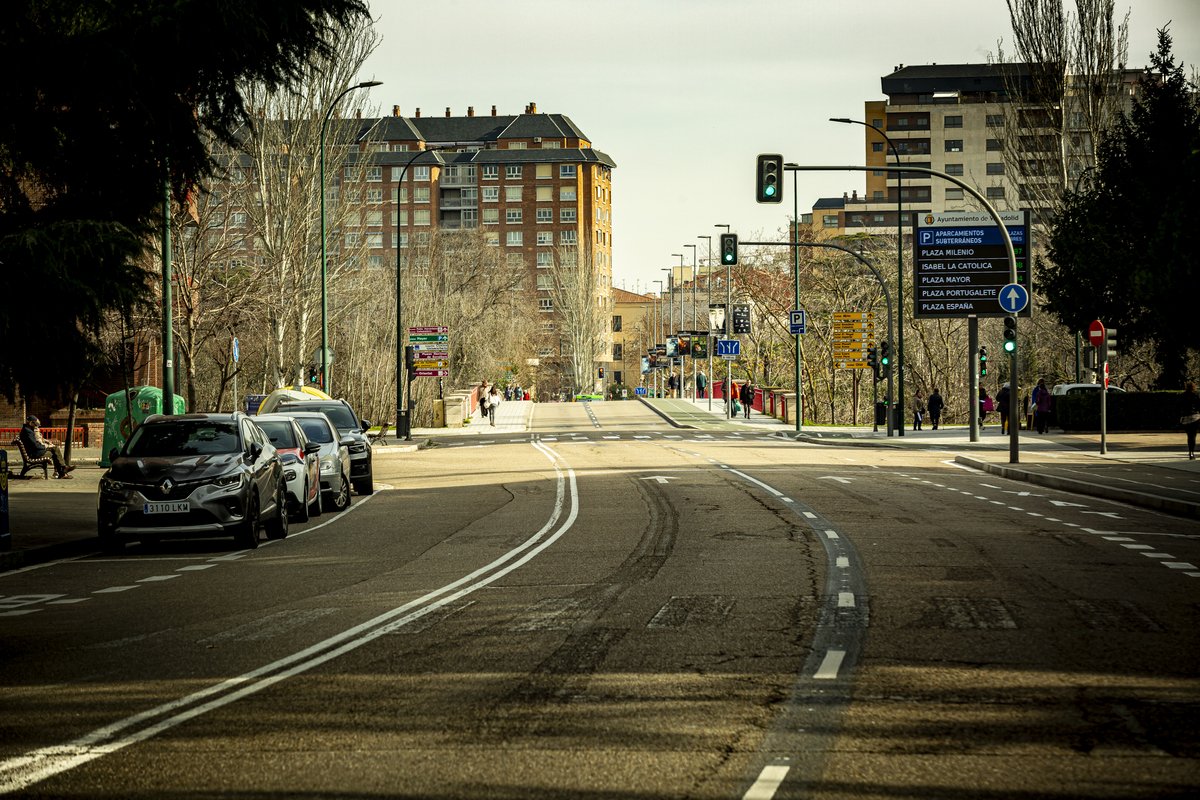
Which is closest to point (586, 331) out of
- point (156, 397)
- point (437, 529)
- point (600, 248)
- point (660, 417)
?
point (600, 248)

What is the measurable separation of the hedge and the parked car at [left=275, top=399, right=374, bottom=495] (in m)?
28.4

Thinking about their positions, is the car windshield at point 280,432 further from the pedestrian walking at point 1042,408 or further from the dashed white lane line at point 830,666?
the pedestrian walking at point 1042,408

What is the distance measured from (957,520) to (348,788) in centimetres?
1360

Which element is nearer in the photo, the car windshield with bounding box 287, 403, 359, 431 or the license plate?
the license plate

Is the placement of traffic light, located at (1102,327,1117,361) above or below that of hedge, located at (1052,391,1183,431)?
above

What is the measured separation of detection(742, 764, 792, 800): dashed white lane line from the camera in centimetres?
507

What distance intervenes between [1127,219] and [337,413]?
3272cm

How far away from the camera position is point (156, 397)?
28.9 meters

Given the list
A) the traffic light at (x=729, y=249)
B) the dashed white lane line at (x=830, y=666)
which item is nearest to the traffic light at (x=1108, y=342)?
the traffic light at (x=729, y=249)

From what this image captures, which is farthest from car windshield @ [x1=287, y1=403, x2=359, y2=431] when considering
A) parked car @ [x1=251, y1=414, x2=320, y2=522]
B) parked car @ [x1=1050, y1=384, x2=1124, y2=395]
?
parked car @ [x1=1050, y1=384, x2=1124, y2=395]

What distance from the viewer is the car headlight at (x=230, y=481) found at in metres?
15.3

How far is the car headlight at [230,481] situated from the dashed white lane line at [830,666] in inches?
372

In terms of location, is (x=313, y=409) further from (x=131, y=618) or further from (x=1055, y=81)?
(x=1055, y=81)

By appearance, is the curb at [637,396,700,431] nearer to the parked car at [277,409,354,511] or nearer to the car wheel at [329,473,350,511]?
the parked car at [277,409,354,511]
